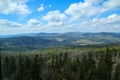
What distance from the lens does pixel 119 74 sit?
168ft

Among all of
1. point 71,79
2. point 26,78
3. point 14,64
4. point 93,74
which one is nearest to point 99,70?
point 93,74

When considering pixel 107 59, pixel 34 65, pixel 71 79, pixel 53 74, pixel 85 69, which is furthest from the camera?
pixel 53 74

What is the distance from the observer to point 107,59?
4981cm

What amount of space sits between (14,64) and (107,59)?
824 inches

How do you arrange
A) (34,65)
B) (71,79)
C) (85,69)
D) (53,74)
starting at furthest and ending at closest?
(53,74), (71,79), (85,69), (34,65)

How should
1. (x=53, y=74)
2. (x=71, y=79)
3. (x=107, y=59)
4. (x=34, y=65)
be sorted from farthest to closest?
(x=53, y=74), (x=71, y=79), (x=107, y=59), (x=34, y=65)

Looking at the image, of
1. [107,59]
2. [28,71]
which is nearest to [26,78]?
[28,71]

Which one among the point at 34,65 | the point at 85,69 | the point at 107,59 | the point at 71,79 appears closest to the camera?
the point at 34,65

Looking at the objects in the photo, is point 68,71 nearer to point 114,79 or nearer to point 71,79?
point 71,79

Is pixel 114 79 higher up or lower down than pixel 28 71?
lower down

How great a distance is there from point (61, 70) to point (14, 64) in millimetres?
12072

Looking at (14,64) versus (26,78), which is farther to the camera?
(14,64)

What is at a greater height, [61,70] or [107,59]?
[107,59]

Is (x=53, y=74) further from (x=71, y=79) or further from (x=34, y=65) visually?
(x=34, y=65)
